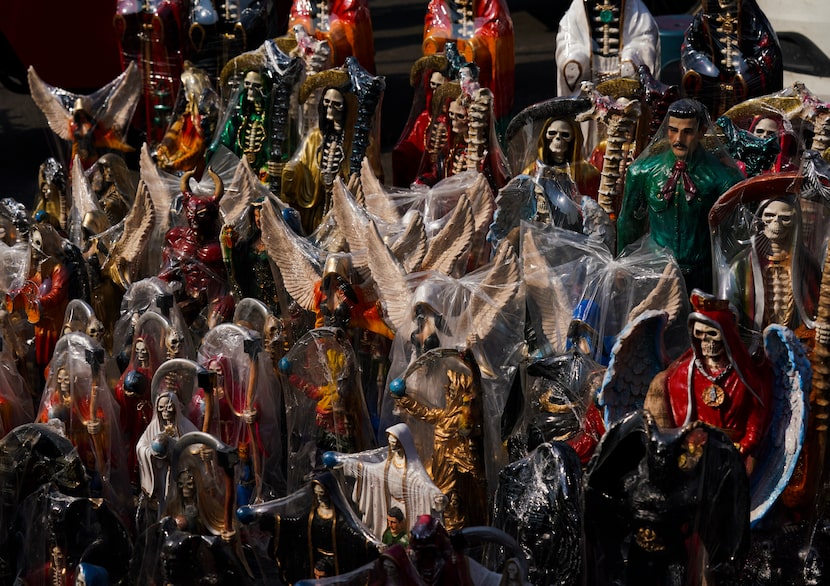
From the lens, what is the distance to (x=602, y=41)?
8.18 m

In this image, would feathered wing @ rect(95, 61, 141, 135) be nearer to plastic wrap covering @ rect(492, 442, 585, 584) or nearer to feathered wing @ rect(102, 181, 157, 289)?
feathered wing @ rect(102, 181, 157, 289)

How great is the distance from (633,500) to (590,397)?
2.99 feet

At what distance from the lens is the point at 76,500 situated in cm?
531

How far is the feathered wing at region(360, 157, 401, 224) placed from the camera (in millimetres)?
7167

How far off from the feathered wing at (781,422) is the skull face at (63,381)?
3070mm

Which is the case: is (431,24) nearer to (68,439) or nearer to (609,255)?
(609,255)

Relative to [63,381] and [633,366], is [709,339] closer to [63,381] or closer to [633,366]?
[633,366]

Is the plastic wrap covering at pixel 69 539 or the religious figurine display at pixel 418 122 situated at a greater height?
the religious figurine display at pixel 418 122

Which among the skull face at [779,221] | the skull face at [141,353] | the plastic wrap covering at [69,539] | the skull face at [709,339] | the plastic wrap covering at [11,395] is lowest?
the plastic wrap covering at [69,539]

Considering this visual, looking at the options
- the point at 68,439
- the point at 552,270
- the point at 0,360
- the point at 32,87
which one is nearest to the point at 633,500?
the point at 552,270

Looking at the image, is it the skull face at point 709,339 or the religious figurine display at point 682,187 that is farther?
the religious figurine display at point 682,187

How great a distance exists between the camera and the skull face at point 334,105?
25.5 feet

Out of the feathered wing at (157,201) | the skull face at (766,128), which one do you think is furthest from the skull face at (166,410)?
the skull face at (766,128)

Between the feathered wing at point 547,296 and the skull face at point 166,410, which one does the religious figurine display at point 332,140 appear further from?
the skull face at point 166,410
